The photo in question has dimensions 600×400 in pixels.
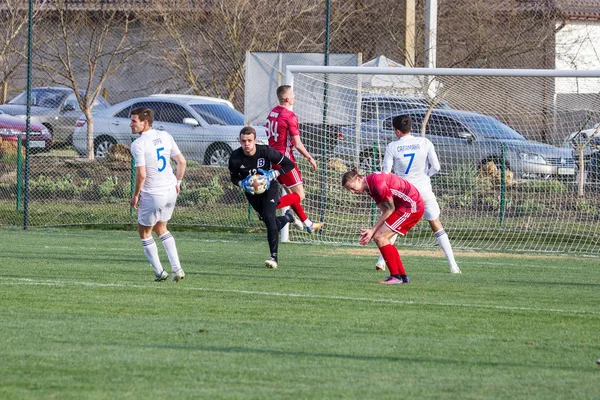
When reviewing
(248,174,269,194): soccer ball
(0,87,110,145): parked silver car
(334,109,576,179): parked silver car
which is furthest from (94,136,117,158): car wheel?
(248,174,269,194): soccer ball

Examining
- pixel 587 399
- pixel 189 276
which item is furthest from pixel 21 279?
pixel 587 399

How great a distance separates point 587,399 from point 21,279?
6.67m

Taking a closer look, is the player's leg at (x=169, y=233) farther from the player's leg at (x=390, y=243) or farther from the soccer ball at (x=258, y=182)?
the player's leg at (x=390, y=243)

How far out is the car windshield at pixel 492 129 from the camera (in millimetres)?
18188

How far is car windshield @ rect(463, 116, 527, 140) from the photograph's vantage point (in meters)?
18.2

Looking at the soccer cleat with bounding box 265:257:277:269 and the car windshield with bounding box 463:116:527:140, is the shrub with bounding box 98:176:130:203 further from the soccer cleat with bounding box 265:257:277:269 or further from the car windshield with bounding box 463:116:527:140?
the soccer cleat with bounding box 265:257:277:269

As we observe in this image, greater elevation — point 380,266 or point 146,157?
point 146,157

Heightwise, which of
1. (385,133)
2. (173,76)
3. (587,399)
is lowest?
(587,399)

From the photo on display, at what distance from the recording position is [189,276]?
11.7m

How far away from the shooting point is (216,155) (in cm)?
2094

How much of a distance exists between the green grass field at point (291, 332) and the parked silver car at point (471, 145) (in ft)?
14.6

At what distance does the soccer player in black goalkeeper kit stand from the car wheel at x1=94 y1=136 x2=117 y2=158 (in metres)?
11.1

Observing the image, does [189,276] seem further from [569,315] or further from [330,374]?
[330,374]

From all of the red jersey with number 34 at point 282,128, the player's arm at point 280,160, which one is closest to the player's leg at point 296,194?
the red jersey with number 34 at point 282,128
